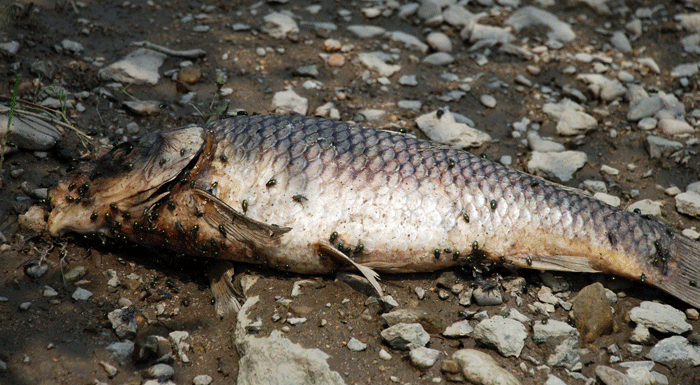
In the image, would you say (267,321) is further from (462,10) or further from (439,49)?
(462,10)

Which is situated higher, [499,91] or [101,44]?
[101,44]

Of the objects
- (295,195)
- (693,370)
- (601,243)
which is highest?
(295,195)

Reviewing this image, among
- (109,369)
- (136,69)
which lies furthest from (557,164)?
(136,69)

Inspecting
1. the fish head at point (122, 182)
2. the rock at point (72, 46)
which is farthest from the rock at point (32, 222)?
the rock at point (72, 46)

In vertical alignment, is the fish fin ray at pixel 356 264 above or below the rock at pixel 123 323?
above

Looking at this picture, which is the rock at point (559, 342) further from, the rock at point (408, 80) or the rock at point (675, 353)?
the rock at point (408, 80)

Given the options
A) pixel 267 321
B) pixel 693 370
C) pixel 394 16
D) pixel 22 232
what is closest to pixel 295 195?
pixel 267 321
